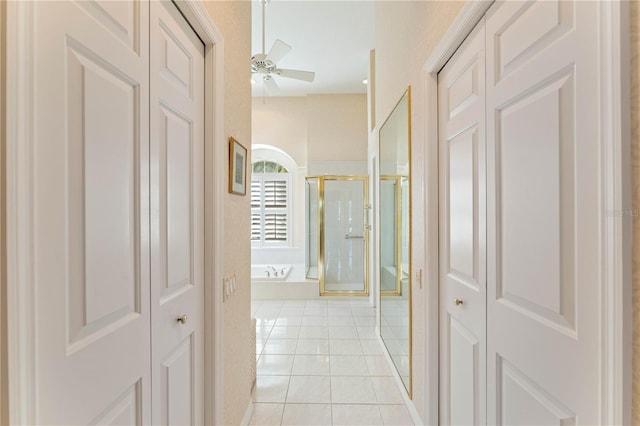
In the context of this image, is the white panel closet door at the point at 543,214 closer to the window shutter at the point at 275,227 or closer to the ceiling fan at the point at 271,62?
the ceiling fan at the point at 271,62

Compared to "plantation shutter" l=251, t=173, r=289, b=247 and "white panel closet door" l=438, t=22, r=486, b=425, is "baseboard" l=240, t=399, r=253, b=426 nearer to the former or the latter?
"white panel closet door" l=438, t=22, r=486, b=425

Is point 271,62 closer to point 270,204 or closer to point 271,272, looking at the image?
point 270,204

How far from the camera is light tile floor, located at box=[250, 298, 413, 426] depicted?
208cm

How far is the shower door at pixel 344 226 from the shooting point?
17.1 feet

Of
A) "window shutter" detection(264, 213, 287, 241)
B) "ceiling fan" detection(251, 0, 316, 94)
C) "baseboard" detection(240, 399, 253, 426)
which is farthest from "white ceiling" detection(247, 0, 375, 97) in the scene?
"baseboard" detection(240, 399, 253, 426)

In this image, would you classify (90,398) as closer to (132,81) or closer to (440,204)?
(132,81)

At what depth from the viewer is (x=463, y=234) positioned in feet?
4.59

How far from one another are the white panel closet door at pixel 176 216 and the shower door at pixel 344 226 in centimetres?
390

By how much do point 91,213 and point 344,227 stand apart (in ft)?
15.4

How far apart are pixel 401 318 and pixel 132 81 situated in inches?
93.3

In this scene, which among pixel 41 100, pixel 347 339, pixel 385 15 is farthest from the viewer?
pixel 347 339

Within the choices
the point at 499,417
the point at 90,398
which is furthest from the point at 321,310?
the point at 90,398

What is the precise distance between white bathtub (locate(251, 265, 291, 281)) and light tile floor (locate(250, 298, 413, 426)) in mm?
856

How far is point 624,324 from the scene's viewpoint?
0.63 meters
